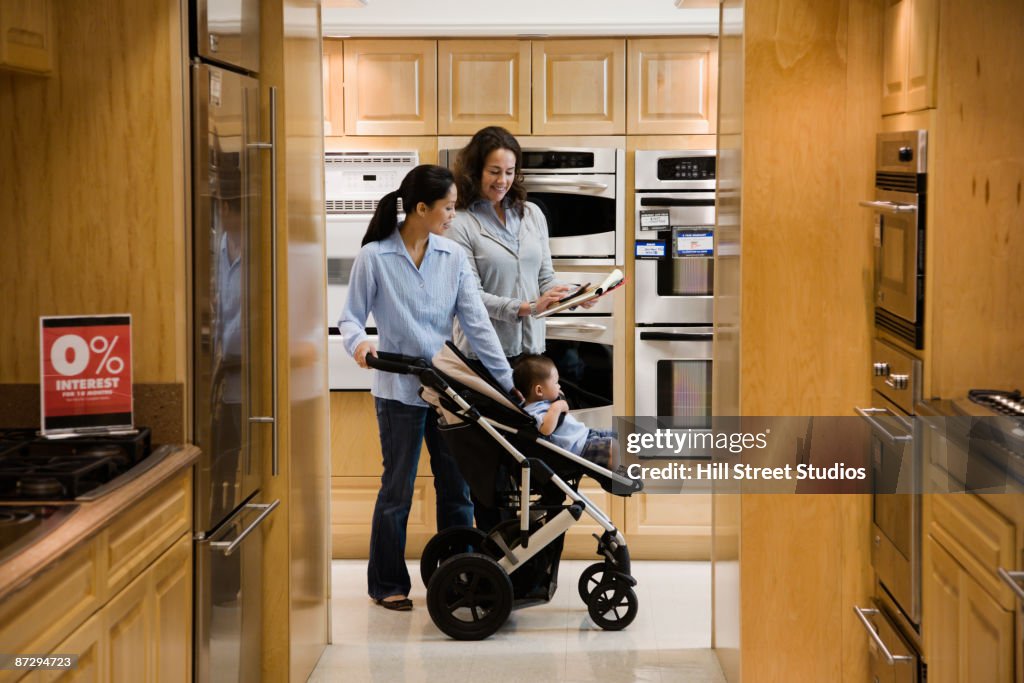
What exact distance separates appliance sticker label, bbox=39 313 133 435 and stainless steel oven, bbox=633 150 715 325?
246 cm

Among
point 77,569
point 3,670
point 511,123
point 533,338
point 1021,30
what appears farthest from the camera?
point 511,123

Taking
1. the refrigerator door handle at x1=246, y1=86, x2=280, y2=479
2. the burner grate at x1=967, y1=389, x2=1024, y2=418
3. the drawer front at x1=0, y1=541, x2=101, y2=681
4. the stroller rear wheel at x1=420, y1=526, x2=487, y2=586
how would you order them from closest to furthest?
the drawer front at x1=0, y1=541, x2=101, y2=681, the burner grate at x1=967, y1=389, x2=1024, y2=418, the refrigerator door handle at x1=246, y1=86, x2=280, y2=479, the stroller rear wheel at x1=420, y1=526, x2=487, y2=586

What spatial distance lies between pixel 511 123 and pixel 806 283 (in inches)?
71.6

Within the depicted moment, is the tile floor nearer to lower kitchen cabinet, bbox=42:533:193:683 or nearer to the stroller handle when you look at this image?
the stroller handle

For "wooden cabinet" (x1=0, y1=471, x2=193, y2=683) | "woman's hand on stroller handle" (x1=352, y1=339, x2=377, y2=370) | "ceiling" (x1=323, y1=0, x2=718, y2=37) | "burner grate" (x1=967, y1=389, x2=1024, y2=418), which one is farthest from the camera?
"ceiling" (x1=323, y1=0, x2=718, y2=37)

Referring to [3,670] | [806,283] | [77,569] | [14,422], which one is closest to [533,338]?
[806,283]

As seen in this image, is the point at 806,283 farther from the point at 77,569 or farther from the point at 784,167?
the point at 77,569

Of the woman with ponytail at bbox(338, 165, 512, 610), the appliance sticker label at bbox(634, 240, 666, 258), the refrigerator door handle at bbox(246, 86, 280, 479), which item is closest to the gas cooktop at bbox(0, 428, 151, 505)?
the refrigerator door handle at bbox(246, 86, 280, 479)

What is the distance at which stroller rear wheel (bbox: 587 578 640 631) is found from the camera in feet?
13.4

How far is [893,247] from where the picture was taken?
119 inches

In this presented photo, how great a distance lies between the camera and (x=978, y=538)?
2.52 m

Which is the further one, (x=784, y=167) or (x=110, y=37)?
(x=784, y=167)

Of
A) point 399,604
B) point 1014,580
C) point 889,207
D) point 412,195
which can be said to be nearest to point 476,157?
point 412,195

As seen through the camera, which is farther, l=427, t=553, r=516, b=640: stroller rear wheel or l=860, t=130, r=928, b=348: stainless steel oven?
l=427, t=553, r=516, b=640: stroller rear wheel
